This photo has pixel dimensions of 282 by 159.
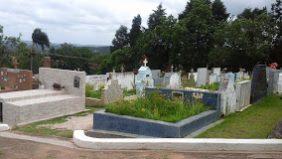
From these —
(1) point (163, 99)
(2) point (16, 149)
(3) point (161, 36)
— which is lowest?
(2) point (16, 149)

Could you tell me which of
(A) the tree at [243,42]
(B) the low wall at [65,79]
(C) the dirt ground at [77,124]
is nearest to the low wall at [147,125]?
(C) the dirt ground at [77,124]

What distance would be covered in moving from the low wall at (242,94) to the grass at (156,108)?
114 inches

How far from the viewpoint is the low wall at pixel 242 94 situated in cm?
1442

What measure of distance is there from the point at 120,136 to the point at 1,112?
4841 millimetres

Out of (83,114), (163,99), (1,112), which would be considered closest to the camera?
(163,99)

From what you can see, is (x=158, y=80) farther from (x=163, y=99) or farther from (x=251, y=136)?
(x=251, y=136)

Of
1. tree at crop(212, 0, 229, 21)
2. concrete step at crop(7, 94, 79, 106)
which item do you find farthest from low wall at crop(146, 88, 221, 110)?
tree at crop(212, 0, 229, 21)

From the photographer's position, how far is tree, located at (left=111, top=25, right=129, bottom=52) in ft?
178

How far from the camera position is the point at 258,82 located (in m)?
16.7

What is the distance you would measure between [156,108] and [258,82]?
7.00 metres

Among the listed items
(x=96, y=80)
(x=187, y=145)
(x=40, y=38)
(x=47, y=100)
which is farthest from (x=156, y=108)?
(x=40, y=38)

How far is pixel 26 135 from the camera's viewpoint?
33.9 feet

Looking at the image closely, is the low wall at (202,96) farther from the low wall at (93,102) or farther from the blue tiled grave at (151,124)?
the low wall at (93,102)

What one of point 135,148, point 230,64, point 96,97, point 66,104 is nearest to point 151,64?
point 230,64
